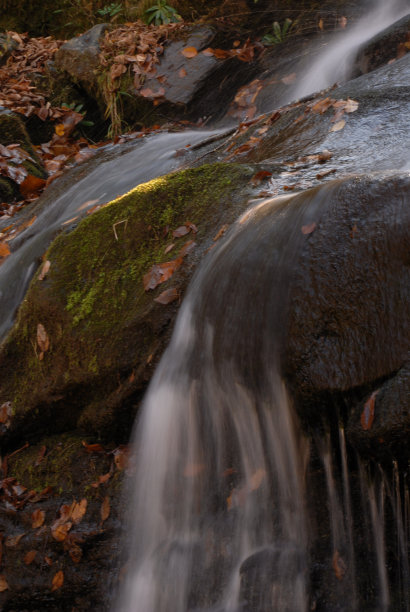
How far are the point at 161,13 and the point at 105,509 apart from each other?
757 cm

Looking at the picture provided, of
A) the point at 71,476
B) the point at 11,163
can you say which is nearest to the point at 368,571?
the point at 71,476

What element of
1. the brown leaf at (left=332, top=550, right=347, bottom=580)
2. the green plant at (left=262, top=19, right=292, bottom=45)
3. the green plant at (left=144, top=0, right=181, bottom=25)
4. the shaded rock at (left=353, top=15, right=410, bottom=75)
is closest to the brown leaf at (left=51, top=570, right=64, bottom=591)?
the brown leaf at (left=332, top=550, right=347, bottom=580)

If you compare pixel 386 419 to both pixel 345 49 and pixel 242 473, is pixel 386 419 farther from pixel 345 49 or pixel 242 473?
pixel 345 49

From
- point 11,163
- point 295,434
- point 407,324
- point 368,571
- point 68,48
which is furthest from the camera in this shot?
point 68,48

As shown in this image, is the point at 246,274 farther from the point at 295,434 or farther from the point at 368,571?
the point at 368,571

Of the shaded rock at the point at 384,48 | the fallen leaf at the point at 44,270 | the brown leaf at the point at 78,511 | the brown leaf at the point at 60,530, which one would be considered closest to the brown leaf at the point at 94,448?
the brown leaf at the point at 78,511

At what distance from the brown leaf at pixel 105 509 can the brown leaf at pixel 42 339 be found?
934 millimetres

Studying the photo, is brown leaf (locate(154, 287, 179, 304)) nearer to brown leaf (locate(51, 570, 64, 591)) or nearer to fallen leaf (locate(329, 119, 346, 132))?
brown leaf (locate(51, 570, 64, 591))

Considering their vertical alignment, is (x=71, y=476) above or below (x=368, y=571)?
above

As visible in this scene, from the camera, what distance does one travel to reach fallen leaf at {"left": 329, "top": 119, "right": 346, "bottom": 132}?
142 inches

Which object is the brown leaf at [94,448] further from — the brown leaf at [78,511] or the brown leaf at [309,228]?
the brown leaf at [309,228]

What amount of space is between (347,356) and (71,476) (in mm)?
1606

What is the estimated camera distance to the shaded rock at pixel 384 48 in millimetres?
5613

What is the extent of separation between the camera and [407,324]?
197 cm
